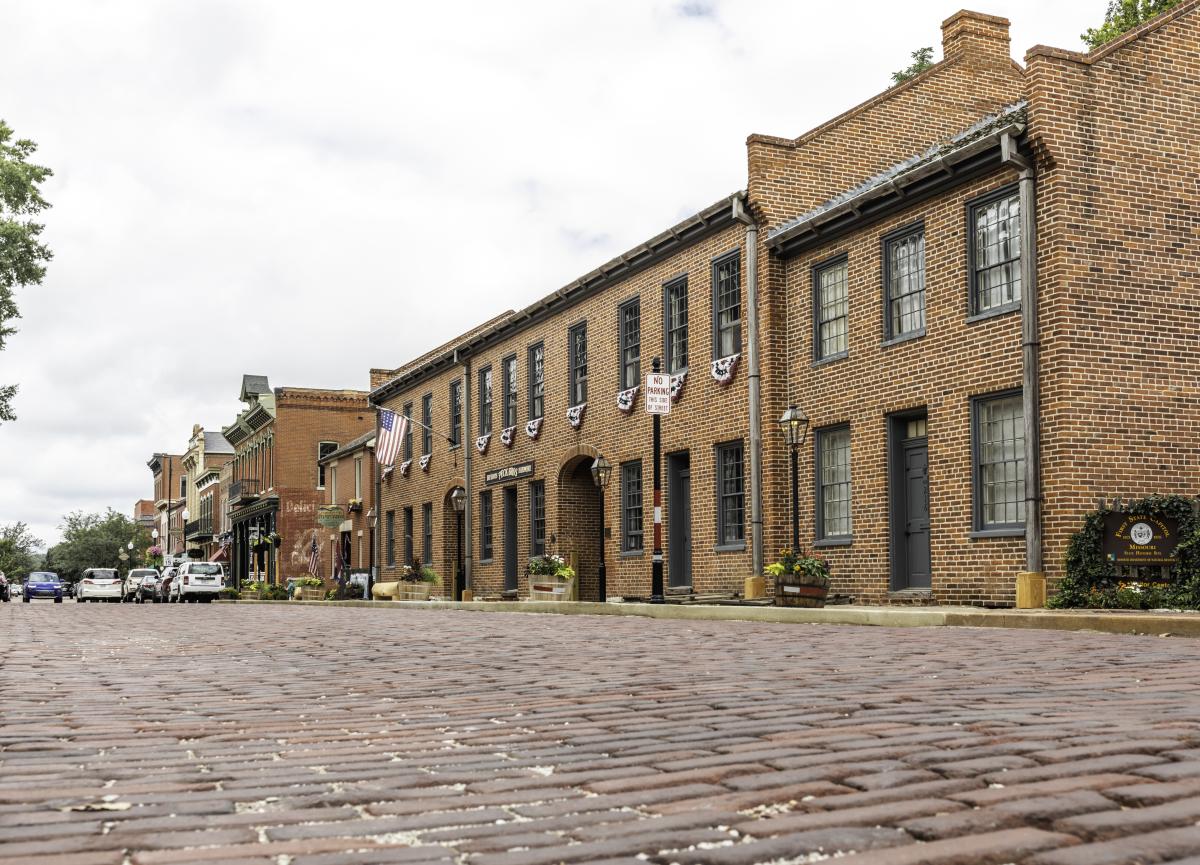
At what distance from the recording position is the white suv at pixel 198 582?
47531 mm

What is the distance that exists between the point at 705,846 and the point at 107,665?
8876 millimetres

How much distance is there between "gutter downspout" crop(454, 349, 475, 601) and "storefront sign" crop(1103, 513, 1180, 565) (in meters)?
20.9

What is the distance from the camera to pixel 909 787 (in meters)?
4.57

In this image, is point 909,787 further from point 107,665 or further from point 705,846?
point 107,665

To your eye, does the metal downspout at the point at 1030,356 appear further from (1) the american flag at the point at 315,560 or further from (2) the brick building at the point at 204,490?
(2) the brick building at the point at 204,490

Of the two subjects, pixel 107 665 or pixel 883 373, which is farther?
pixel 883 373

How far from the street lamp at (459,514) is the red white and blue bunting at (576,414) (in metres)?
6.14

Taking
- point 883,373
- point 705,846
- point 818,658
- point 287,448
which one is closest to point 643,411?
point 883,373

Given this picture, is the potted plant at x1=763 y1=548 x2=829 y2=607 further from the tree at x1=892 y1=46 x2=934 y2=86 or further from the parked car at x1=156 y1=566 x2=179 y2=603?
the parked car at x1=156 y1=566 x2=179 y2=603

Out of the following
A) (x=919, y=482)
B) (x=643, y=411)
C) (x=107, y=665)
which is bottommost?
(x=107, y=665)

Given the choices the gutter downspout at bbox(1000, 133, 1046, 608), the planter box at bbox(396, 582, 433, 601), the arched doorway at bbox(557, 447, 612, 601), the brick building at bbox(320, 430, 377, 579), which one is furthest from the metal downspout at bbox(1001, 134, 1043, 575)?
the brick building at bbox(320, 430, 377, 579)

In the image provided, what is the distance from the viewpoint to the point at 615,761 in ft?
17.7

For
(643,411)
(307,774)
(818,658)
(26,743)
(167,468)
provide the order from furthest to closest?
(167,468) → (643,411) → (818,658) → (26,743) → (307,774)

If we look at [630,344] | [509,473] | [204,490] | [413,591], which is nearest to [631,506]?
[630,344]
